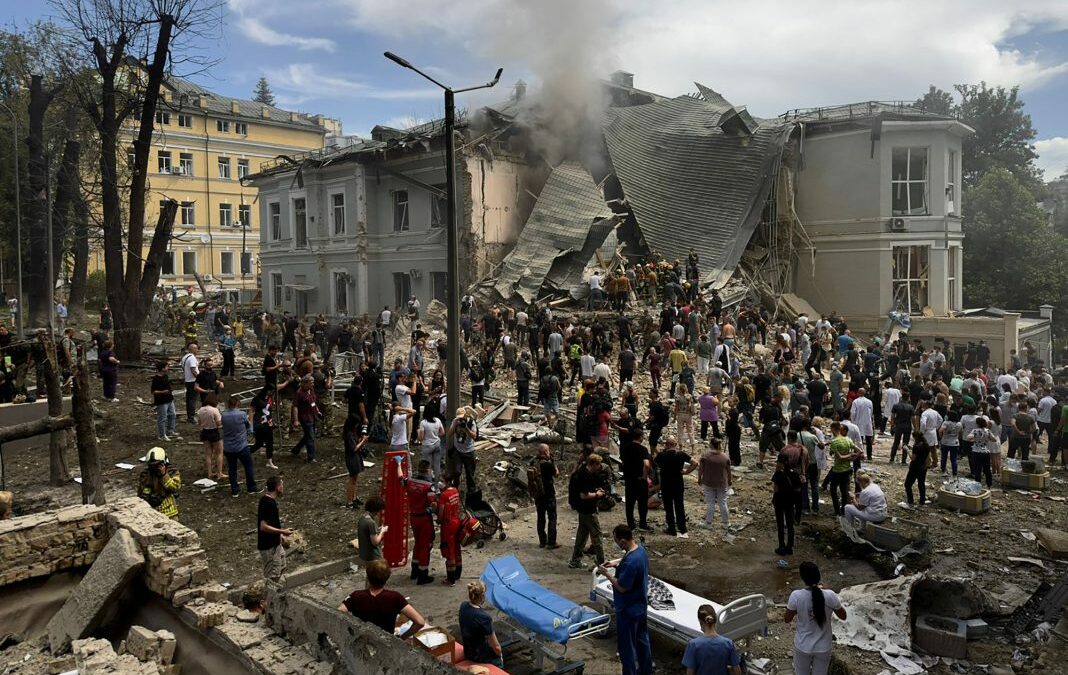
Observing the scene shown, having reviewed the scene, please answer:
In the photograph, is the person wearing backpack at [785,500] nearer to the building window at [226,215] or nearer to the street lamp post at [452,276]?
the street lamp post at [452,276]

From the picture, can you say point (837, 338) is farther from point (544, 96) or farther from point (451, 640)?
point (451, 640)

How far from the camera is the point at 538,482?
9.92 metres

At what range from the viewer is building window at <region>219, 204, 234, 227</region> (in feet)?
175

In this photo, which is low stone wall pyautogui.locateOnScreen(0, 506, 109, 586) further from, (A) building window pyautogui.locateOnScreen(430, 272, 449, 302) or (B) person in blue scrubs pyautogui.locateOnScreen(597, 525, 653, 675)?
(A) building window pyautogui.locateOnScreen(430, 272, 449, 302)

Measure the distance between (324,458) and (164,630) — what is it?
6.20m

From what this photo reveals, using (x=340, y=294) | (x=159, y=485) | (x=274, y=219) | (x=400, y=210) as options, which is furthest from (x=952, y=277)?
(x=274, y=219)

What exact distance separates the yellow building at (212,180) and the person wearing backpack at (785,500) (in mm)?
46570

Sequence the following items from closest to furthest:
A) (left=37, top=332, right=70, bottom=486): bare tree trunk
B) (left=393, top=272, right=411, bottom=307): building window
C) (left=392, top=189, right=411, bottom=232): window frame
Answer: (left=37, top=332, right=70, bottom=486): bare tree trunk
(left=392, top=189, right=411, bottom=232): window frame
(left=393, top=272, right=411, bottom=307): building window

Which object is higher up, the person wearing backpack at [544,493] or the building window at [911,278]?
the building window at [911,278]

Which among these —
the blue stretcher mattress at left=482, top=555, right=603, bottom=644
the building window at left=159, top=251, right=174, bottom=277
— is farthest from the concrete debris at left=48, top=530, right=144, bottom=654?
the building window at left=159, top=251, right=174, bottom=277

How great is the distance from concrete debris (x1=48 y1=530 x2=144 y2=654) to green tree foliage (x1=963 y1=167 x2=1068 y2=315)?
138 feet

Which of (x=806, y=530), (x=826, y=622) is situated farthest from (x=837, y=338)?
(x=826, y=622)

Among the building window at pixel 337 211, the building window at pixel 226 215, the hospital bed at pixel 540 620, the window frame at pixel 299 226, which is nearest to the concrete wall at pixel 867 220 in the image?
the building window at pixel 337 211

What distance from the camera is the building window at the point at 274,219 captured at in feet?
123
